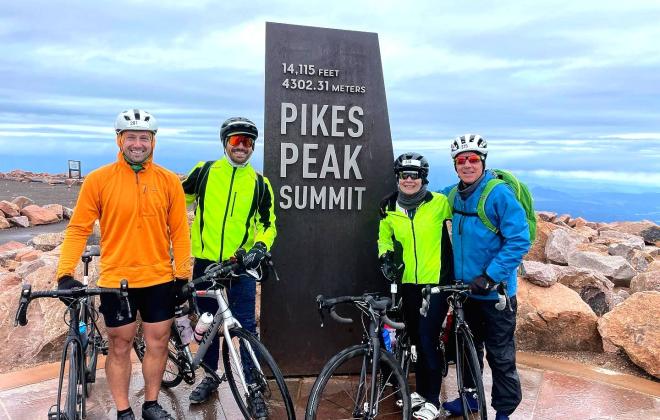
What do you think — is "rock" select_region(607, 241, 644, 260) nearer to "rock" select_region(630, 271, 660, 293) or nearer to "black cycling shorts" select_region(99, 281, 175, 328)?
"rock" select_region(630, 271, 660, 293)

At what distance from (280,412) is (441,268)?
166 centimetres

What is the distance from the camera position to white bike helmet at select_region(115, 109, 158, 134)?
12.0ft

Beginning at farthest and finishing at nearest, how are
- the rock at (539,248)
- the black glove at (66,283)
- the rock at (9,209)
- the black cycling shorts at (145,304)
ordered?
the rock at (9,209) < the rock at (539,248) < the black cycling shorts at (145,304) < the black glove at (66,283)

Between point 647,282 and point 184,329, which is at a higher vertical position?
point 184,329

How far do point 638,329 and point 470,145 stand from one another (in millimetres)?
3098

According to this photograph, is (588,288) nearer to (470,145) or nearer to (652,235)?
(470,145)

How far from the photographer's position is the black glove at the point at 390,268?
167 inches

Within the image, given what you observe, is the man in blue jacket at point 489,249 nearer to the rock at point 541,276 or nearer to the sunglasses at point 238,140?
the sunglasses at point 238,140

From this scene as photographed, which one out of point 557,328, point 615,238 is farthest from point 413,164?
point 615,238

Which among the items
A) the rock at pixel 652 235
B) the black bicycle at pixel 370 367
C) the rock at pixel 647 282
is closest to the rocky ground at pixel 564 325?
the rock at pixel 647 282

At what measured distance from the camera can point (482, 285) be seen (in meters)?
3.78

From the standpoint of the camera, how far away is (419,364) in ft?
14.6

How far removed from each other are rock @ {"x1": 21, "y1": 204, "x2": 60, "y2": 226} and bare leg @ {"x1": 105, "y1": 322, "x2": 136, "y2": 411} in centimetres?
1573

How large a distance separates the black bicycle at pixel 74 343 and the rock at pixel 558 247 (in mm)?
7416
